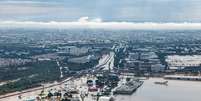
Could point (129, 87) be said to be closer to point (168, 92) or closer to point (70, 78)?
point (168, 92)

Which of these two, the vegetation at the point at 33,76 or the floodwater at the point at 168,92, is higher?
the vegetation at the point at 33,76

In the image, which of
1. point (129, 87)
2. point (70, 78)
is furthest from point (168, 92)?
point (70, 78)

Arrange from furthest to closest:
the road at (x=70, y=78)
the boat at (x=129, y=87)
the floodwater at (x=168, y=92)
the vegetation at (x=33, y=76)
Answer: the vegetation at (x=33, y=76) < the boat at (x=129, y=87) < the road at (x=70, y=78) < the floodwater at (x=168, y=92)

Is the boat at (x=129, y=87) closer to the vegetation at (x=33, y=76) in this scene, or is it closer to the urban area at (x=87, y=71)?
the urban area at (x=87, y=71)

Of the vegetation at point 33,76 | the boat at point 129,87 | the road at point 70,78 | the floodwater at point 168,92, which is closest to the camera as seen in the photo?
the floodwater at point 168,92

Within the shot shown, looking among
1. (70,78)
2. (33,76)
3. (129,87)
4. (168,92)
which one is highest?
(33,76)

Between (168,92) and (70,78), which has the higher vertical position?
(70,78)

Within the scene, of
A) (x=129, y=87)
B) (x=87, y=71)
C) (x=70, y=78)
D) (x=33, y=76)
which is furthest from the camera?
(x=87, y=71)

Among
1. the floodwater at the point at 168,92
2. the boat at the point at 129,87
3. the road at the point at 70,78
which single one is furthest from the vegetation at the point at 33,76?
the floodwater at the point at 168,92

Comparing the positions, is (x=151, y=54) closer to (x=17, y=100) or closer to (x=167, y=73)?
(x=167, y=73)
